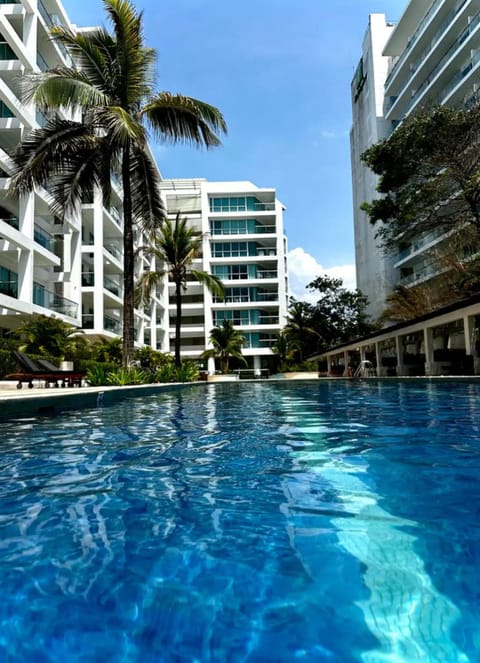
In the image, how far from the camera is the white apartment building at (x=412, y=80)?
109 ft

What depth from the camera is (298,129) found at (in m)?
30.3

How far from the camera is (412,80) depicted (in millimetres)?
40281

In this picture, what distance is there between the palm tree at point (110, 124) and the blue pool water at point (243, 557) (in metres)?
11.4

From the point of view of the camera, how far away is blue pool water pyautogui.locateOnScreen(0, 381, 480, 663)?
1.42 metres

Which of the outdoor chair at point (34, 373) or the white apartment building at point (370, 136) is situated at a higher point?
the white apartment building at point (370, 136)

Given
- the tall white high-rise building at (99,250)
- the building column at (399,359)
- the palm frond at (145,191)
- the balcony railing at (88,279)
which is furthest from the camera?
the balcony railing at (88,279)

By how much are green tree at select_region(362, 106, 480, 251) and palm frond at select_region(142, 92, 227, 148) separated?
32.5 feet

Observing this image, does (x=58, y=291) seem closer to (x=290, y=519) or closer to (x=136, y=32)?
(x=136, y=32)

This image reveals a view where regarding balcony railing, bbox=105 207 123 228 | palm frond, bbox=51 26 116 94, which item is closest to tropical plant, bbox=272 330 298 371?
balcony railing, bbox=105 207 123 228

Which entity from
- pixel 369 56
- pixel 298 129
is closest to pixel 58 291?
pixel 298 129

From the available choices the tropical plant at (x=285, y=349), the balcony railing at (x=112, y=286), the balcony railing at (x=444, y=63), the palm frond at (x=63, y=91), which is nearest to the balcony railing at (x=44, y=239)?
the balcony railing at (x=112, y=286)

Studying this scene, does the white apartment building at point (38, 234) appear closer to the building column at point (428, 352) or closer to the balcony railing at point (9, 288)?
the balcony railing at point (9, 288)

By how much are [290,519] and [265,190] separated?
5456 cm

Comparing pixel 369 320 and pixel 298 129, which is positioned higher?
pixel 298 129
